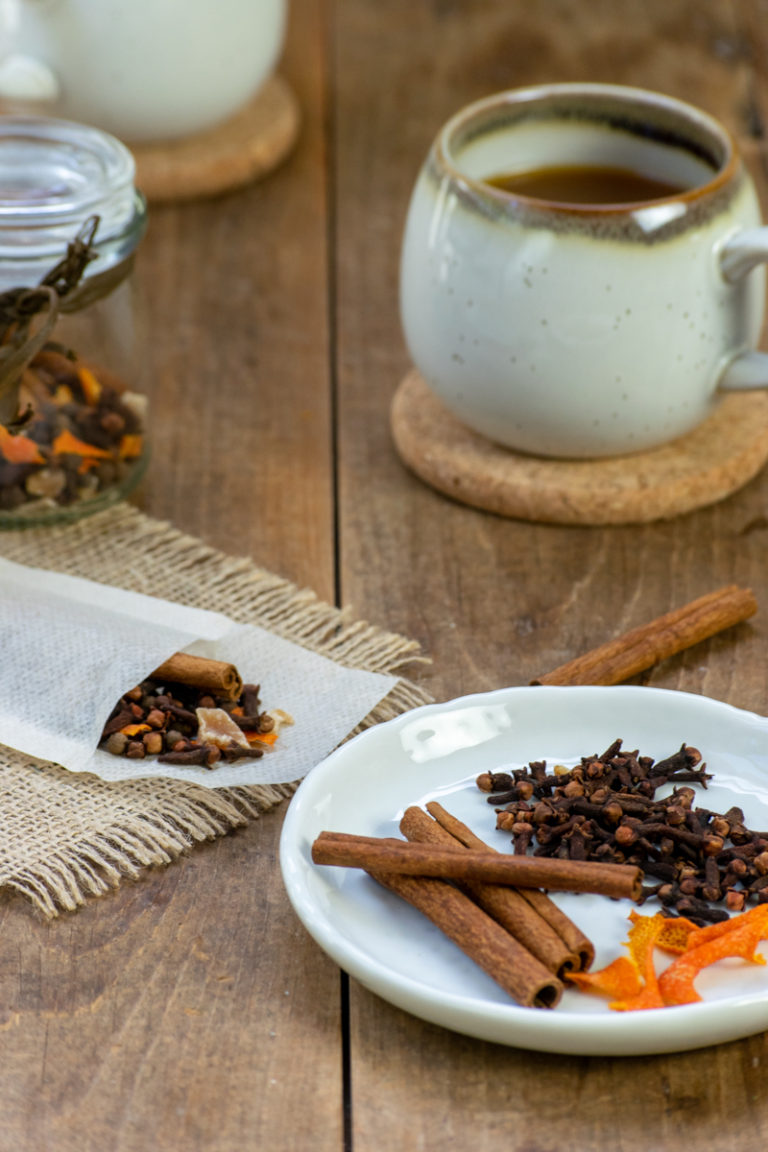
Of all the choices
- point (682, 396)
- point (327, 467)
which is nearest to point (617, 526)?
point (682, 396)

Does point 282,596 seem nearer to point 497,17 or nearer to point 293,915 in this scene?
point 293,915

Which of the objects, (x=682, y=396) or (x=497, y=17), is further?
(x=497, y=17)

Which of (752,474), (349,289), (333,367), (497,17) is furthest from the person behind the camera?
(497,17)

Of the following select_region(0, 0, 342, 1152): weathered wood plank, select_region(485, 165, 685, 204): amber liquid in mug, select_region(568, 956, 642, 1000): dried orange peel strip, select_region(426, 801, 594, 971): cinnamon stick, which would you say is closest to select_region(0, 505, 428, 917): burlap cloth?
select_region(0, 0, 342, 1152): weathered wood plank

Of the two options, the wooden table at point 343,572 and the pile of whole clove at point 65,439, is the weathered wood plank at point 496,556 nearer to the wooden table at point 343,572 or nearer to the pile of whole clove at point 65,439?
the wooden table at point 343,572

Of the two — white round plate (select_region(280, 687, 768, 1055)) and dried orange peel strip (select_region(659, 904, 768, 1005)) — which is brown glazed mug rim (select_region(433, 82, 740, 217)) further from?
dried orange peel strip (select_region(659, 904, 768, 1005))

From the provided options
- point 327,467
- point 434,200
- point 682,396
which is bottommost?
point 327,467
